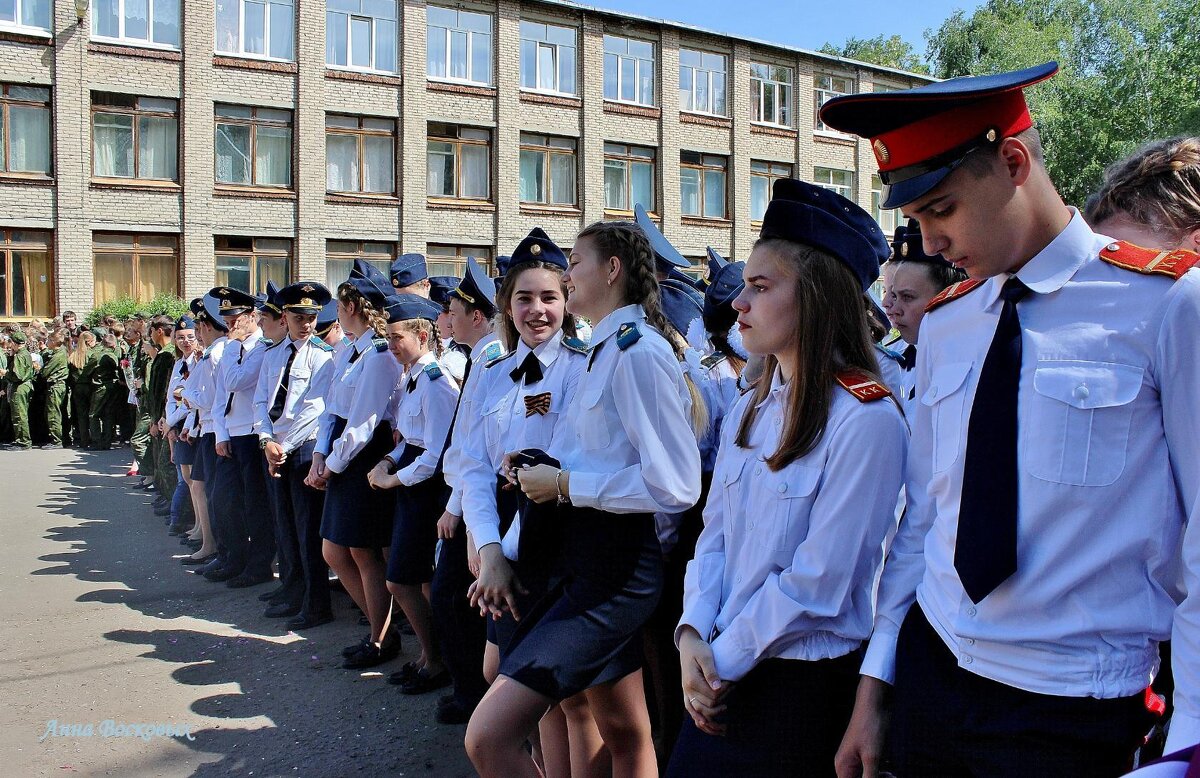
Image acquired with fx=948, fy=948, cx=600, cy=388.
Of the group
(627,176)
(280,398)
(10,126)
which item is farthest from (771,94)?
(280,398)

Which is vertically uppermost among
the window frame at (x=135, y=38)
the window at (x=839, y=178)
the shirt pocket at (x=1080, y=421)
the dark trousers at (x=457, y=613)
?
the window frame at (x=135, y=38)

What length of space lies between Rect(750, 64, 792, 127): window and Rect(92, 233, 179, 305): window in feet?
59.3

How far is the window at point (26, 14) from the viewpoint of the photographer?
2192 cm

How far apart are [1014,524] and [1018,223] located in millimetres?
579

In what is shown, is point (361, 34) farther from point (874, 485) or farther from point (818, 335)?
point (874, 485)

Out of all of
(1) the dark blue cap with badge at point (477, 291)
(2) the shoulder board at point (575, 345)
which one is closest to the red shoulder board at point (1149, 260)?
(2) the shoulder board at point (575, 345)

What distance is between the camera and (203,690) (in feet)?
18.2

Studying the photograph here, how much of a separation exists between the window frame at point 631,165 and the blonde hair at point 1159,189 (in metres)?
25.7

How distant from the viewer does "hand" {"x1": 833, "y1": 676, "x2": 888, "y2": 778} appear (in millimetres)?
2004

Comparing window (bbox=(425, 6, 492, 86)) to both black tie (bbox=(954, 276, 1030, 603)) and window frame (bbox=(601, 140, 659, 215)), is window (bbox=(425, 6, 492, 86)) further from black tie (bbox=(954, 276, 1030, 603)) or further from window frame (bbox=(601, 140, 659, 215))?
black tie (bbox=(954, 276, 1030, 603))

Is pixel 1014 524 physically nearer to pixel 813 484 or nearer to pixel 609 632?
pixel 813 484

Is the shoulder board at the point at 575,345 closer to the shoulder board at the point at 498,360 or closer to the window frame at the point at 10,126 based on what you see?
the shoulder board at the point at 498,360

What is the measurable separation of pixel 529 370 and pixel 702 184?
1057 inches

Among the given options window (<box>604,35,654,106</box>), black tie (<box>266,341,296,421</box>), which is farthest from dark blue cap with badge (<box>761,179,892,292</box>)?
window (<box>604,35,654,106</box>)
